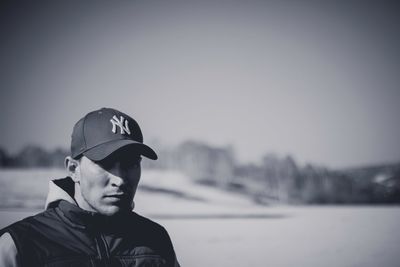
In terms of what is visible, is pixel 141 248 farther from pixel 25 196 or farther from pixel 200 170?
pixel 200 170

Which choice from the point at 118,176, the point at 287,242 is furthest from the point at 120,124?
the point at 287,242

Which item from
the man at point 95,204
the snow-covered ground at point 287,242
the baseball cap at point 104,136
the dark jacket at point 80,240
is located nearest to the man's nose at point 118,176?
the man at point 95,204

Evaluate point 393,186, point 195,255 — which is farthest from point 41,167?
point 393,186

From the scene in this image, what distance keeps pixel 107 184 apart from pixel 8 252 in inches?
21.1

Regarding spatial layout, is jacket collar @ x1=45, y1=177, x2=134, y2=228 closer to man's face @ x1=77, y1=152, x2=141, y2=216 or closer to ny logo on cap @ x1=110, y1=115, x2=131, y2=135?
man's face @ x1=77, y1=152, x2=141, y2=216

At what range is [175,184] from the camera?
3966 centimetres

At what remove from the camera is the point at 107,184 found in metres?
1.77

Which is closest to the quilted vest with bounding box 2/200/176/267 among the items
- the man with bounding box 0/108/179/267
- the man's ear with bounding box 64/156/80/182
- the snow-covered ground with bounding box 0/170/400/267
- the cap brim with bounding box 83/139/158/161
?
the man with bounding box 0/108/179/267

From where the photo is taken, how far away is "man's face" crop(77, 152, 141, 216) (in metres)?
Result: 1.77

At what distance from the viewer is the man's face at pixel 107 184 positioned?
5.80 ft

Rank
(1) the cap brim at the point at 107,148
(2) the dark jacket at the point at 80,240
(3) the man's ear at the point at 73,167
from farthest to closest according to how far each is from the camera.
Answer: (3) the man's ear at the point at 73,167
(1) the cap brim at the point at 107,148
(2) the dark jacket at the point at 80,240

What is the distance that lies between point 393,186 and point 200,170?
2428cm

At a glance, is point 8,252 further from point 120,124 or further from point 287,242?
point 287,242

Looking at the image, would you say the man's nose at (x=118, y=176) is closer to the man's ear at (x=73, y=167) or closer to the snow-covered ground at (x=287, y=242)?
the man's ear at (x=73, y=167)
